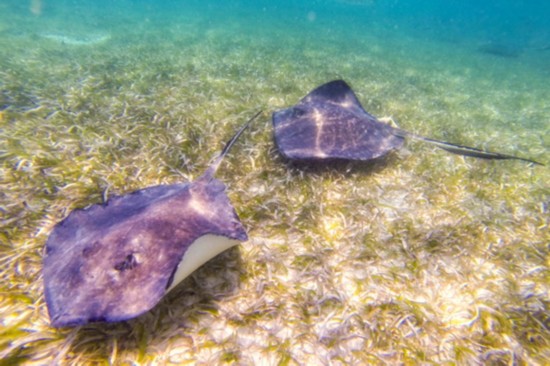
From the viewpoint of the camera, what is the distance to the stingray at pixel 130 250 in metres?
1.92

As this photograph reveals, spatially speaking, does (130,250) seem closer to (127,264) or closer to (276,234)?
(127,264)

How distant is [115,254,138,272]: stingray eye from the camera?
83.8 inches

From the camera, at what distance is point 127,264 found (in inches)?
84.8

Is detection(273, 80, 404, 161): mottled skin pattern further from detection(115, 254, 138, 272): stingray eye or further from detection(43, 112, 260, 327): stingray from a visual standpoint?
detection(115, 254, 138, 272): stingray eye

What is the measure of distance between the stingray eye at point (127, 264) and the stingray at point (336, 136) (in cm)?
257

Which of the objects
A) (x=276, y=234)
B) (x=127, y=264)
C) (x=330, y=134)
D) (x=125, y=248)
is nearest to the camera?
(x=127, y=264)

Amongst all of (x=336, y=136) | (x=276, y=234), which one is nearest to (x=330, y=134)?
(x=336, y=136)

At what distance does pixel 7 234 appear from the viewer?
10.2 ft

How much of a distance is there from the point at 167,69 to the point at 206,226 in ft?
29.2

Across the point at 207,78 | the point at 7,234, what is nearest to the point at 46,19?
the point at 207,78

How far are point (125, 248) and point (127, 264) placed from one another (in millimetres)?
179

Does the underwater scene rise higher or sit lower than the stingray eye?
lower

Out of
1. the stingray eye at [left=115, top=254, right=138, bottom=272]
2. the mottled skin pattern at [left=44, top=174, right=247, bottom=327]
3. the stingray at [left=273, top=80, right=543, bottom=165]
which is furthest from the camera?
the stingray at [left=273, top=80, right=543, bottom=165]

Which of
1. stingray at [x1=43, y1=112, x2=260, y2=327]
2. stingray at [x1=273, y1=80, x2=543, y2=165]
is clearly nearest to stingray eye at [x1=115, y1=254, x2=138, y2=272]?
stingray at [x1=43, y1=112, x2=260, y2=327]
